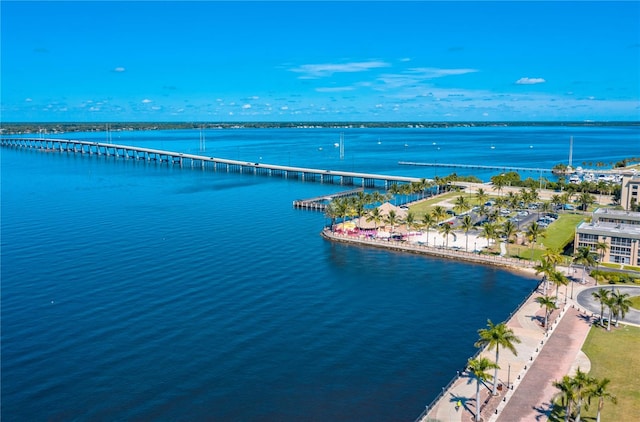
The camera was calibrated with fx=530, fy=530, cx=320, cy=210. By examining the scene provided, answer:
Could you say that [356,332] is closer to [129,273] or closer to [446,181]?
[129,273]

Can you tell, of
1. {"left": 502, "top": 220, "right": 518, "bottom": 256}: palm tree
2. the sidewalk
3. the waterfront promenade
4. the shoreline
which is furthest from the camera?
{"left": 502, "top": 220, "right": 518, "bottom": 256}: palm tree

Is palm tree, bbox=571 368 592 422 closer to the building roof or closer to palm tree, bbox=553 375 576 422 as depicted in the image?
palm tree, bbox=553 375 576 422

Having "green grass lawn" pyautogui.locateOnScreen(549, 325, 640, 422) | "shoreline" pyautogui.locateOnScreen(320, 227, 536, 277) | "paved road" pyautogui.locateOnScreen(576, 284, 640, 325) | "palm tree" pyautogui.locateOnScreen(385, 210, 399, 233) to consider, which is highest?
"palm tree" pyautogui.locateOnScreen(385, 210, 399, 233)

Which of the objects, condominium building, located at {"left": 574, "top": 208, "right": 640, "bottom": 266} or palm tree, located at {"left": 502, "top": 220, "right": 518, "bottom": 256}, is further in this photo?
palm tree, located at {"left": 502, "top": 220, "right": 518, "bottom": 256}

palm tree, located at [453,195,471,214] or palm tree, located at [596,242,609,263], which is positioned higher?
palm tree, located at [453,195,471,214]

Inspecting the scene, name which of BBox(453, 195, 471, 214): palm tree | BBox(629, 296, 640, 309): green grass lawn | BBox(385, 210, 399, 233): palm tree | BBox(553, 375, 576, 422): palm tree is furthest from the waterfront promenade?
BBox(453, 195, 471, 214): palm tree

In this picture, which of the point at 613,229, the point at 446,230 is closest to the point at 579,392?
the point at 446,230
